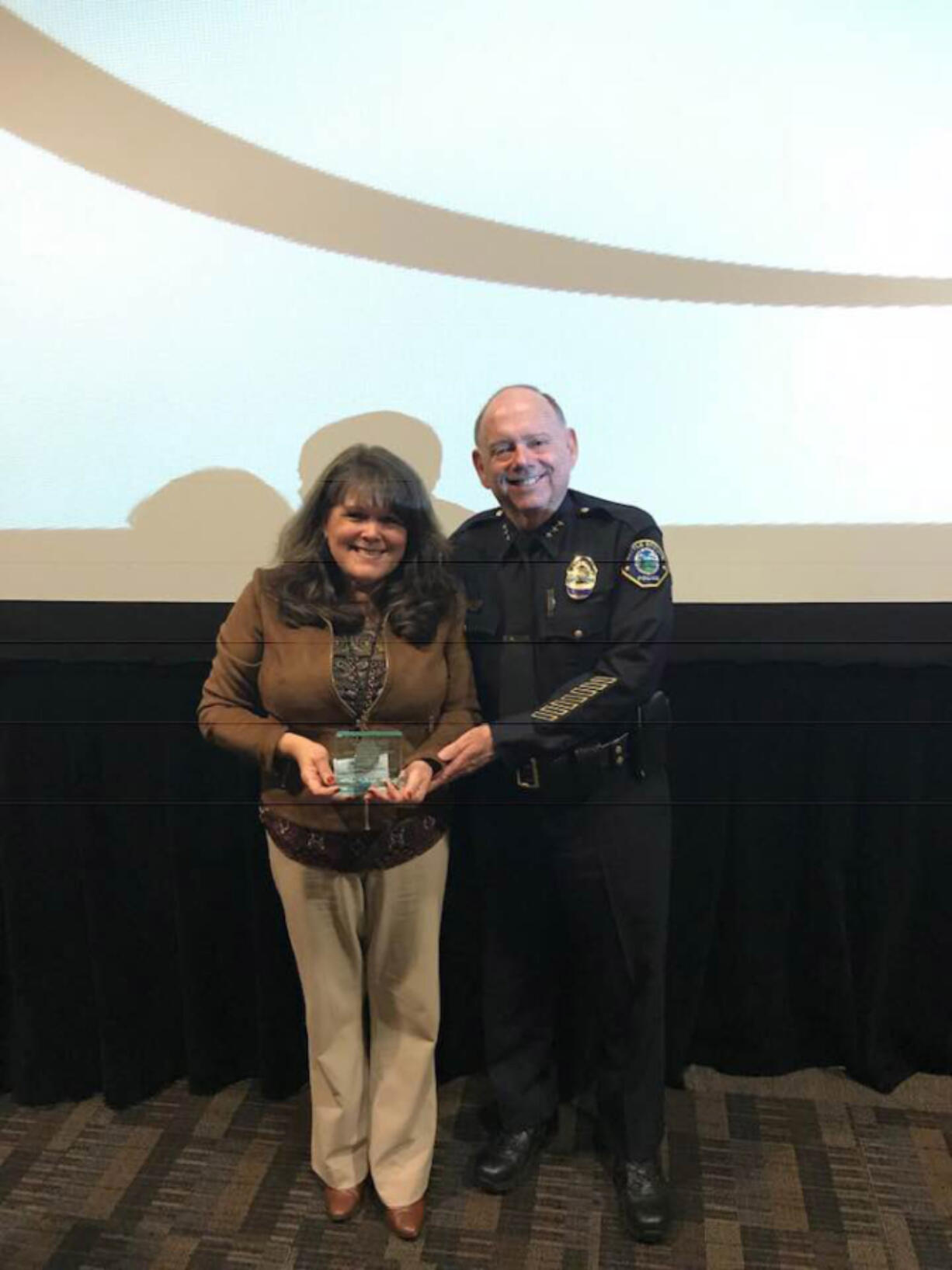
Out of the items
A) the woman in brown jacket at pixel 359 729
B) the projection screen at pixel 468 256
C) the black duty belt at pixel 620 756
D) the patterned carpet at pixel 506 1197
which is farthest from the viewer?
the patterned carpet at pixel 506 1197

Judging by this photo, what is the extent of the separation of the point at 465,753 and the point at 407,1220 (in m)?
0.93

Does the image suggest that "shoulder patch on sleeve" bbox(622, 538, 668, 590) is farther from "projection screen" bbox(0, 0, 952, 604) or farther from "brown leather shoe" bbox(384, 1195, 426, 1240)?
"brown leather shoe" bbox(384, 1195, 426, 1240)

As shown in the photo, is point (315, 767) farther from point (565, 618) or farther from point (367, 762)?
point (565, 618)

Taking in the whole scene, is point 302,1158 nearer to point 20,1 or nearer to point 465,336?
point 465,336

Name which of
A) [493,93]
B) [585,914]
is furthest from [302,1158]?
[493,93]

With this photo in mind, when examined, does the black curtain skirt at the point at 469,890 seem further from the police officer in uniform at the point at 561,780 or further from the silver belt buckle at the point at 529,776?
the silver belt buckle at the point at 529,776

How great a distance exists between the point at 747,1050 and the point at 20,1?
240 centimetres

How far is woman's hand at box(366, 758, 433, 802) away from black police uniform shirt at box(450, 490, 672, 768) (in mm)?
127

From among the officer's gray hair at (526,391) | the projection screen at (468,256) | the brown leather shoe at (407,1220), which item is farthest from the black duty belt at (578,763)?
the brown leather shoe at (407,1220)

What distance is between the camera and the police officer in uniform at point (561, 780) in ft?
5.02

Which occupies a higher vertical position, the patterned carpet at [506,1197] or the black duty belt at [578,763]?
the black duty belt at [578,763]

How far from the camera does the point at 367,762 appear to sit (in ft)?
Answer: 5.07

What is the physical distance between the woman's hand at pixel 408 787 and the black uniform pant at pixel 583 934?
0.16 metres

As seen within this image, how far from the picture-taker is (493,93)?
141 centimetres
